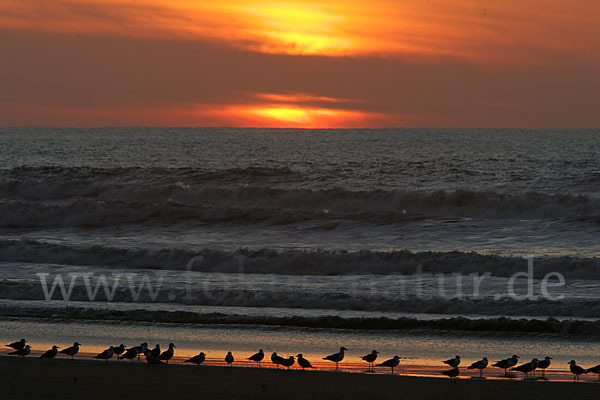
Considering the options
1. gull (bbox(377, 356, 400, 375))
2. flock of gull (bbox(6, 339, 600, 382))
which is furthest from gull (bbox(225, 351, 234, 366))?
gull (bbox(377, 356, 400, 375))

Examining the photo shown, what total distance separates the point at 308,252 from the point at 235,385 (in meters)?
13.3

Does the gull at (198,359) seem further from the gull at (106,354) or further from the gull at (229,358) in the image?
the gull at (106,354)

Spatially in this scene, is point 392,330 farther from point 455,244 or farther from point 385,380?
point 455,244

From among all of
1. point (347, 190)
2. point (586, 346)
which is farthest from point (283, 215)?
point (586, 346)

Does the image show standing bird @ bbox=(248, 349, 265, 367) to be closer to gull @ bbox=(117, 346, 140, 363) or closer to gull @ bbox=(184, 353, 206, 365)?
gull @ bbox=(184, 353, 206, 365)

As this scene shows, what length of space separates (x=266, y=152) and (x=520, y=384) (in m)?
66.1

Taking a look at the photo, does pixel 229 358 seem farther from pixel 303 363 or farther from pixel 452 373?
pixel 452 373

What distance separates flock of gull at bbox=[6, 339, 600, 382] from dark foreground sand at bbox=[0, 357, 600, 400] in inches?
9.8

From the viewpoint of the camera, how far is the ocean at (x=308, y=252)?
1708cm

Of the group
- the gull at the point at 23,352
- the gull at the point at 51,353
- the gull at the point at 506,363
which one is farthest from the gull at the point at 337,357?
the gull at the point at 23,352

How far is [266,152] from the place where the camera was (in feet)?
253

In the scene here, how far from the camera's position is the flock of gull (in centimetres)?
1220

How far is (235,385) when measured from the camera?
1148 cm

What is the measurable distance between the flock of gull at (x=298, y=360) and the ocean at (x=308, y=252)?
1466 millimetres
